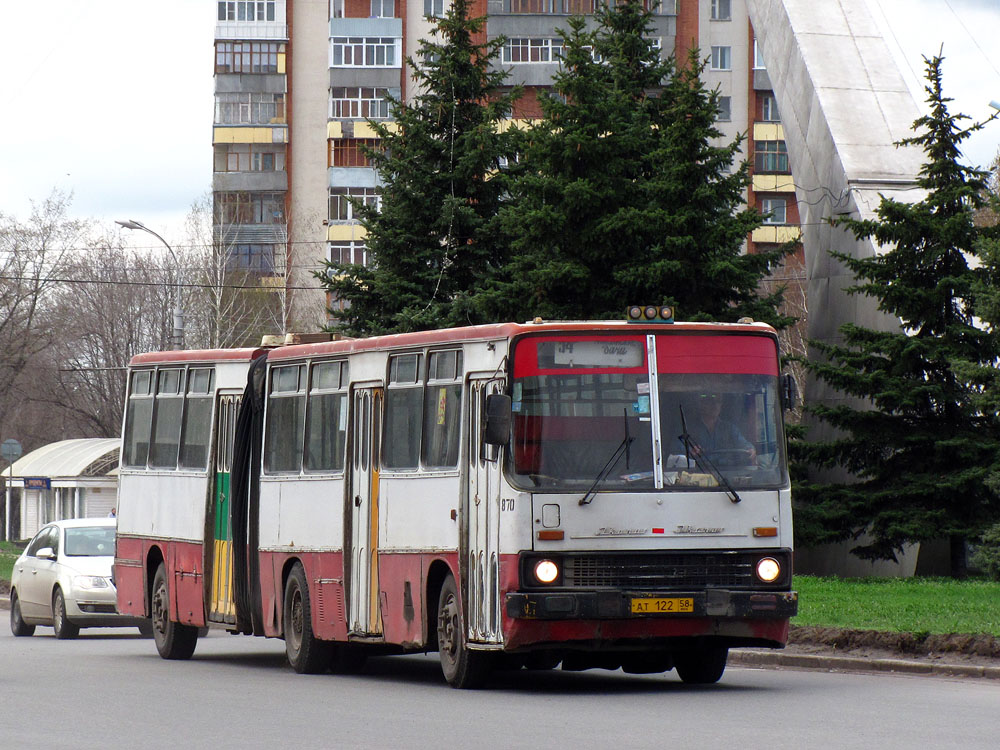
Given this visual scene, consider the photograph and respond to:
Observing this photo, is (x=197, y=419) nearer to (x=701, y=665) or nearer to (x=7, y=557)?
(x=701, y=665)

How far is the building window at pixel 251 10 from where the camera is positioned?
82.1 metres

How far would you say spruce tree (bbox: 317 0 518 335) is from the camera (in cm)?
3303

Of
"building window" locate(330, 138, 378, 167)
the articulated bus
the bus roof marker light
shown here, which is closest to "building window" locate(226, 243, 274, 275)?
"building window" locate(330, 138, 378, 167)

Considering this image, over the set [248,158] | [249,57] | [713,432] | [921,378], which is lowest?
[713,432]

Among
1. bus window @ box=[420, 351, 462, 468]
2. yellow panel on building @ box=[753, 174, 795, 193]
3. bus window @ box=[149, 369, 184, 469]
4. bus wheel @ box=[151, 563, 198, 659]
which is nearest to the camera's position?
bus window @ box=[420, 351, 462, 468]

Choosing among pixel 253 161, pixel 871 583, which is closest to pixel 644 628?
pixel 871 583

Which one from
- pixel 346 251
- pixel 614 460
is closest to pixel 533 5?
pixel 346 251

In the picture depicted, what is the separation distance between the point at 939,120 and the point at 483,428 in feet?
51.6

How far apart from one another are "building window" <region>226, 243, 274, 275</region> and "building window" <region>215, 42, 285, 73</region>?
9021mm

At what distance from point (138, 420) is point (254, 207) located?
62.6 meters

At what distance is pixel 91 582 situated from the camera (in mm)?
24500

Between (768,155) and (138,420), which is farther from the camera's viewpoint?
(768,155)

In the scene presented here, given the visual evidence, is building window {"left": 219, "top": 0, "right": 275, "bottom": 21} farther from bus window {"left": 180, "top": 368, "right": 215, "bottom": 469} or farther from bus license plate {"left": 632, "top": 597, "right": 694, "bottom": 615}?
bus license plate {"left": 632, "top": 597, "right": 694, "bottom": 615}

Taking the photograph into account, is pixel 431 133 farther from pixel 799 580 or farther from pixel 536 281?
pixel 799 580
